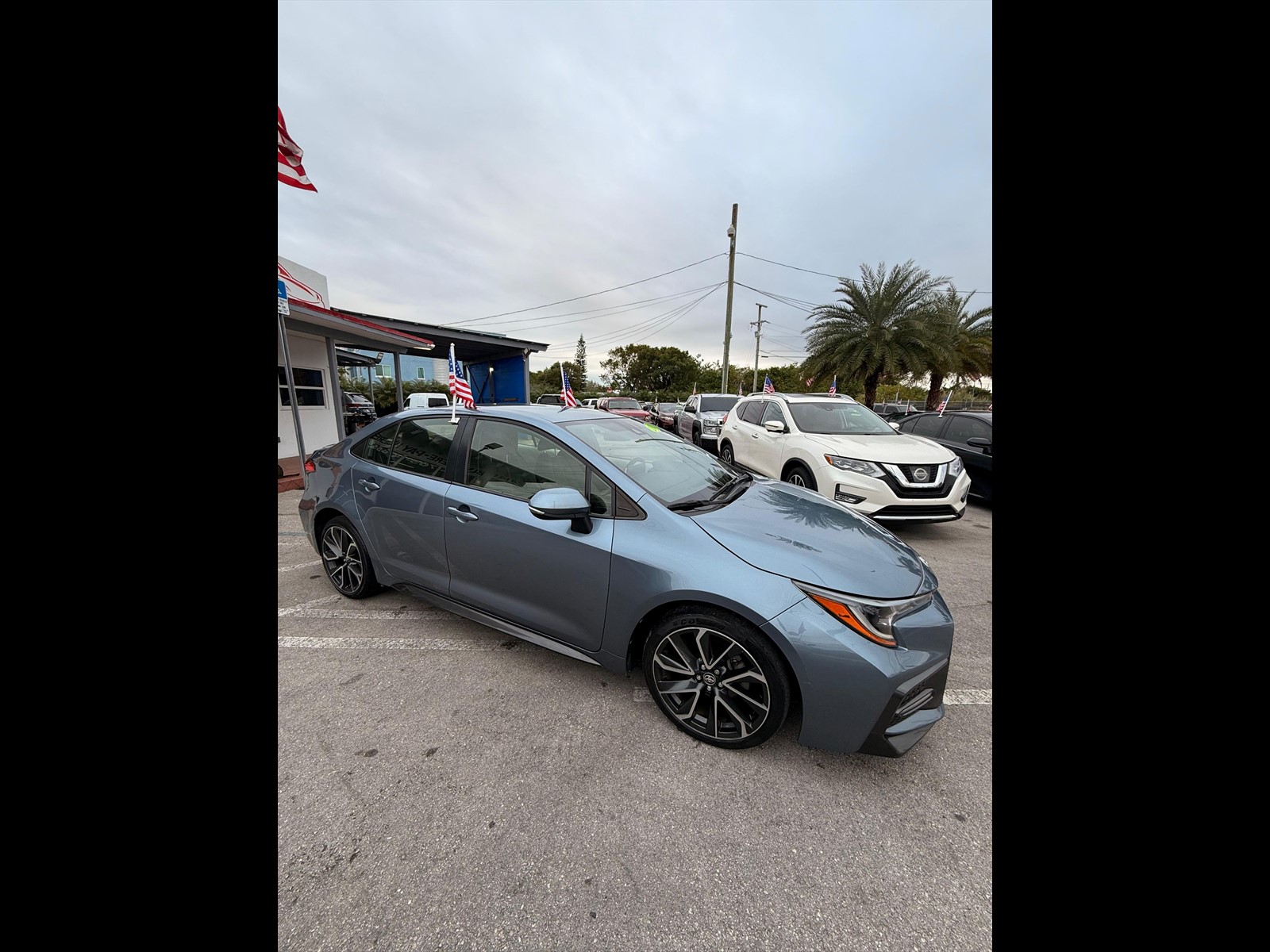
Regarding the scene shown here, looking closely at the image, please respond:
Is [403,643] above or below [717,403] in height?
below

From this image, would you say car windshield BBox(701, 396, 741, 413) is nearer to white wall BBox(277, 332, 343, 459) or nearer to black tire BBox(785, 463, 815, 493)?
black tire BBox(785, 463, 815, 493)

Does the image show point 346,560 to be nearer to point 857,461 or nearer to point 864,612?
point 864,612

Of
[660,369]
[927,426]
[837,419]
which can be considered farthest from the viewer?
[660,369]

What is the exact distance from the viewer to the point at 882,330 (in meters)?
15.7

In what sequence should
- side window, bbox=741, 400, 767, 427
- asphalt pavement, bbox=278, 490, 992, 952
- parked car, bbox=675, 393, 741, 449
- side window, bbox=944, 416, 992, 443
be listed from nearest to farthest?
asphalt pavement, bbox=278, 490, 992, 952
side window, bbox=944, 416, 992, 443
side window, bbox=741, 400, 767, 427
parked car, bbox=675, 393, 741, 449

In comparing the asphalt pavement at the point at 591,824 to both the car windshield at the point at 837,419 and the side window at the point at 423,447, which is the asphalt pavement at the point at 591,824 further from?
the car windshield at the point at 837,419

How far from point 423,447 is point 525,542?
1.13 meters

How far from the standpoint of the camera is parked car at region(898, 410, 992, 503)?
6543mm

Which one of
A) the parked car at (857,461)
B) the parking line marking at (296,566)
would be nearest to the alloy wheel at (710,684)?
the parked car at (857,461)

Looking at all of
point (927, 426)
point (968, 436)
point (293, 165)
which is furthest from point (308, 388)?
Result: point (968, 436)

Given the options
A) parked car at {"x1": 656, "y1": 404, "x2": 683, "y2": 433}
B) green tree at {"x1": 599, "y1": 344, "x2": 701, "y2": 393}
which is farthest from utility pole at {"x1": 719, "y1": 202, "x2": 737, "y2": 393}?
green tree at {"x1": 599, "y1": 344, "x2": 701, "y2": 393}

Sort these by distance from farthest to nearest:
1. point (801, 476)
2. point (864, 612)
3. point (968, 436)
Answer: point (968, 436) < point (801, 476) < point (864, 612)

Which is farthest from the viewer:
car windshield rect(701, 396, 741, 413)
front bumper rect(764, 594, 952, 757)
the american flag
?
car windshield rect(701, 396, 741, 413)

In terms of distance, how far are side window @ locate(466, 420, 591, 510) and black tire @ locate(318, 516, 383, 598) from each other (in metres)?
1.19
